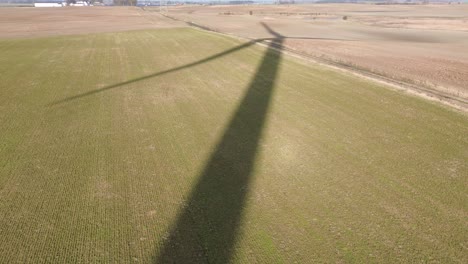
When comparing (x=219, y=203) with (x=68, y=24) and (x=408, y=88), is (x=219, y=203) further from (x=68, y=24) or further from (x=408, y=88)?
(x=68, y=24)

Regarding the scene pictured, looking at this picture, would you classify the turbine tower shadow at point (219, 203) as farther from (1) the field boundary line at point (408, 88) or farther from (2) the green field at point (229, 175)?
(1) the field boundary line at point (408, 88)

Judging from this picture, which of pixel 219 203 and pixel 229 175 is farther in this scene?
pixel 229 175

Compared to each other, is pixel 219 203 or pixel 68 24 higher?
pixel 68 24

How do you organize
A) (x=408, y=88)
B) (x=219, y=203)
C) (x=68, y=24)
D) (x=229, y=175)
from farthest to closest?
(x=68, y=24) < (x=408, y=88) < (x=229, y=175) < (x=219, y=203)

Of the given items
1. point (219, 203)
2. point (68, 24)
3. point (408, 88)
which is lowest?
point (219, 203)

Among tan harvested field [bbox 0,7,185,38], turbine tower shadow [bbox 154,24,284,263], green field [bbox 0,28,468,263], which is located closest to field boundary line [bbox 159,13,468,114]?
green field [bbox 0,28,468,263]

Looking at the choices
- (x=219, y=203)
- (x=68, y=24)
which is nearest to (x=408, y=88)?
(x=219, y=203)

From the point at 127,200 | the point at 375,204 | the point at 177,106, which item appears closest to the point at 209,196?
the point at 127,200
